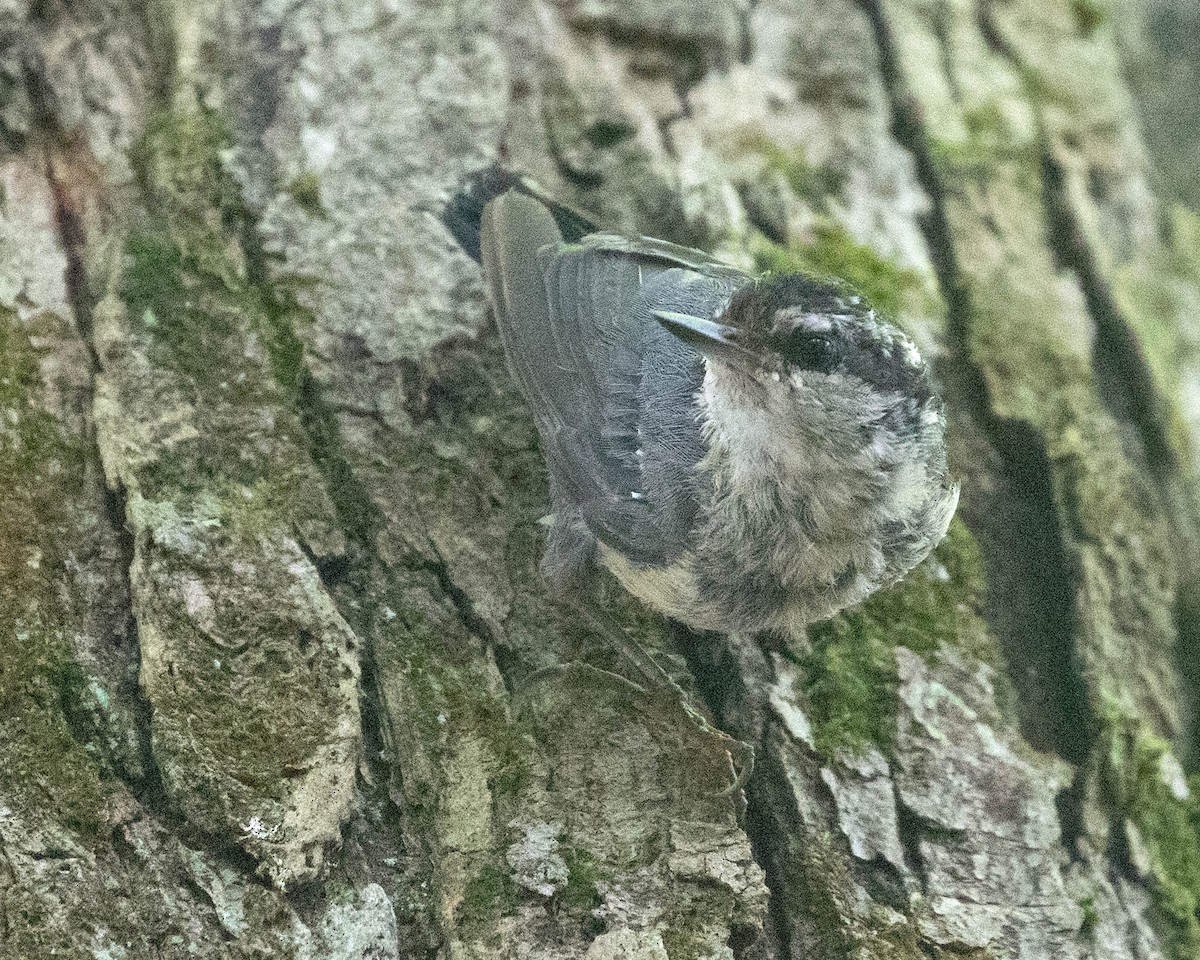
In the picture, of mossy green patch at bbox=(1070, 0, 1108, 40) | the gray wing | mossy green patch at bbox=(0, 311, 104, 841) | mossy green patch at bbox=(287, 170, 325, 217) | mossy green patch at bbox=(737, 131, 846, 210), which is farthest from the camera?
mossy green patch at bbox=(1070, 0, 1108, 40)

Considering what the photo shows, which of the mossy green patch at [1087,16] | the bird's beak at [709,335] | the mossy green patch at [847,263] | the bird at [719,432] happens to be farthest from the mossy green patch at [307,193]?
the mossy green patch at [1087,16]

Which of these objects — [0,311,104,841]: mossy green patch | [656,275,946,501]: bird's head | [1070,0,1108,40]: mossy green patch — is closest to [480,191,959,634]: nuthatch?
[656,275,946,501]: bird's head

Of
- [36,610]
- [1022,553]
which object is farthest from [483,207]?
[1022,553]

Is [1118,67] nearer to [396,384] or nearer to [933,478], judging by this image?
[933,478]

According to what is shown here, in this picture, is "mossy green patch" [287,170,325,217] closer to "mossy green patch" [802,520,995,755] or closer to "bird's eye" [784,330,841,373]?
"bird's eye" [784,330,841,373]

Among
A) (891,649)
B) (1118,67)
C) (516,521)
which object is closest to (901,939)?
(891,649)

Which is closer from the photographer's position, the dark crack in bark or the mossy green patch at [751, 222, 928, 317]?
the dark crack in bark

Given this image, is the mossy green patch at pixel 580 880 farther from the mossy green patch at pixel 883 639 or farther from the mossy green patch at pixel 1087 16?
the mossy green patch at pixel 1087 16
